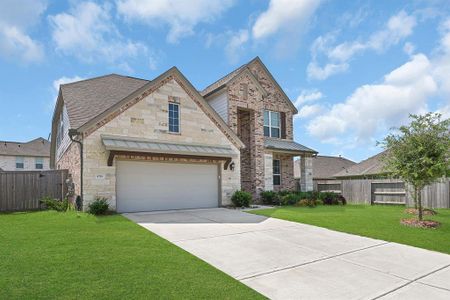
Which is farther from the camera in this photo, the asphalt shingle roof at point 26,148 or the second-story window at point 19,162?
the second-story window at point 19,162

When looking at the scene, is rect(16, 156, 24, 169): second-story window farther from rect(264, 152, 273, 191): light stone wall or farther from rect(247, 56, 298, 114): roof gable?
rect(264, 152, 273, 191): light stone wall

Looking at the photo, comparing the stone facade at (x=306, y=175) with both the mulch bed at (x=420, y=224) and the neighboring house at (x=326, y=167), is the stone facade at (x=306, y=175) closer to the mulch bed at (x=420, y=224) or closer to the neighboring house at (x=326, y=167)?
the mulch bed at (x=420, y=224)

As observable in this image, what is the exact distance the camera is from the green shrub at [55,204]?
13.3m

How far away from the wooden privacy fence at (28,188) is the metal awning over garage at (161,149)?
4.28 metres

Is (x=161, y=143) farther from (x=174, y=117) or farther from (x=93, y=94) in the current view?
(x=93, y=94)

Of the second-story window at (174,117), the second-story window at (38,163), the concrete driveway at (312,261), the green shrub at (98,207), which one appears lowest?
the concrete driveway at (312,261)

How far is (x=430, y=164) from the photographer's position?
10.3 meters

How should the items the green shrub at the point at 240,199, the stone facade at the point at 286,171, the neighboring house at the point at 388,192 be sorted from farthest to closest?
1. the stone facade at the point at 286,171
2. the neighboring house at the point at 388,192
3. the green shrub at the point at 240,199

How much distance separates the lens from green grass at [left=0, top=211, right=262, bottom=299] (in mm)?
4336

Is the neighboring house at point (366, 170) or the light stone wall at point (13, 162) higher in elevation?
the light stone wall at point (13, 162)

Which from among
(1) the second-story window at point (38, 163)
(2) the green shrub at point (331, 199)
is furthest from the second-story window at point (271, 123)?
(1) the second-story window at point (38, 163)

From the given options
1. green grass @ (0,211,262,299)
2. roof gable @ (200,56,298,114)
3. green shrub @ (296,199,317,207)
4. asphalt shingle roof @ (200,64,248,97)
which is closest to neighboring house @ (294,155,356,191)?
roof gable @ (200,56,298,114)

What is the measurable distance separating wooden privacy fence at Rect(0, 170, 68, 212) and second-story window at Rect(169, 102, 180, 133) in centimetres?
579

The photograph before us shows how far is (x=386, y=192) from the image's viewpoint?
61.0 ft
